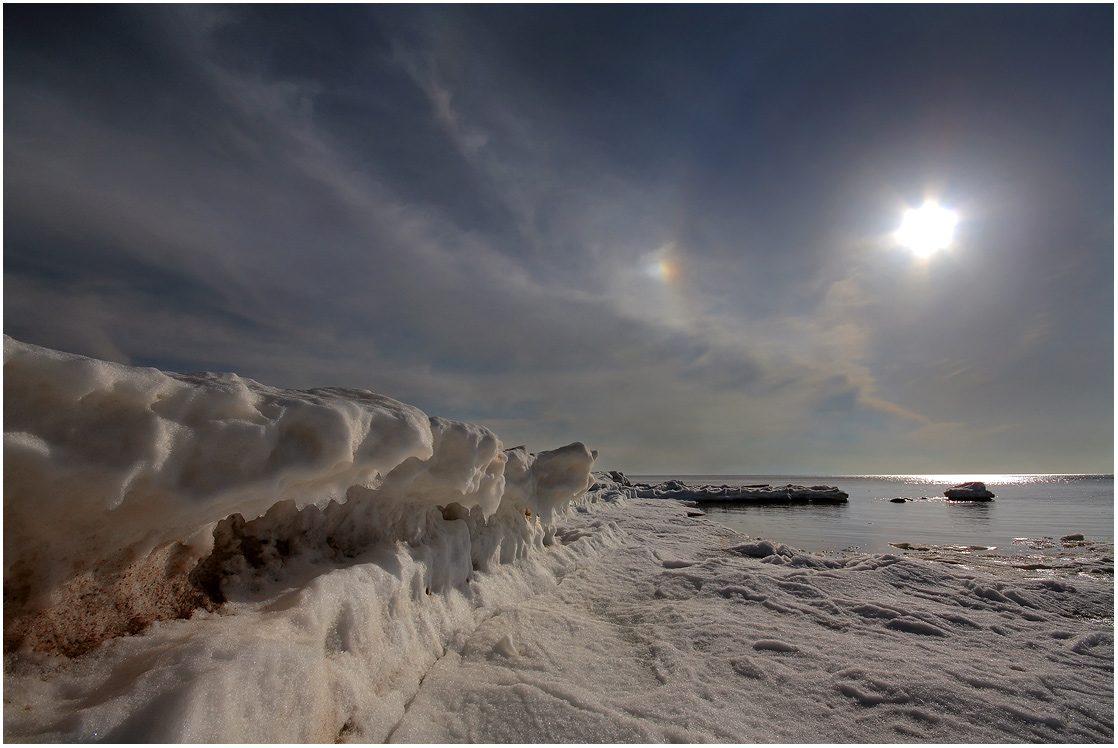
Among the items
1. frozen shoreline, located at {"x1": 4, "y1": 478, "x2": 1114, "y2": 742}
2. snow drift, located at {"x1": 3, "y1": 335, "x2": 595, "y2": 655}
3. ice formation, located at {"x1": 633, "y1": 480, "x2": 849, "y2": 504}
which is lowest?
ice formation, located at {"x1": 633, "y1": 480, "x2": 849, "y2": 504}

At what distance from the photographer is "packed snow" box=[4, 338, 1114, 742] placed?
1913 millimetres

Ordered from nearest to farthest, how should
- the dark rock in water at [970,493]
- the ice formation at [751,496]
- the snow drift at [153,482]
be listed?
the snow drift at [153,482] → the dark rock in water at [970,493] → the ice formation at [751,496]

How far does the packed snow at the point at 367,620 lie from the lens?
191cm

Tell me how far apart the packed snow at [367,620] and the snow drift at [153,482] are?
0.4 inches

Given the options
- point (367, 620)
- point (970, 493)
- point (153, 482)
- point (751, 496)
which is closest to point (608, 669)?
point (367, 620)

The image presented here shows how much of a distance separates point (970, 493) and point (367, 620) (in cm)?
4196

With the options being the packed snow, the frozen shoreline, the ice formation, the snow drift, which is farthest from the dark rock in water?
the snow drift

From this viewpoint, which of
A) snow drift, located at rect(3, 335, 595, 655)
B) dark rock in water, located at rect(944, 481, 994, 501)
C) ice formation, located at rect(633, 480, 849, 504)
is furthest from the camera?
ice formation, located at rect(633, 480, 849, 504)

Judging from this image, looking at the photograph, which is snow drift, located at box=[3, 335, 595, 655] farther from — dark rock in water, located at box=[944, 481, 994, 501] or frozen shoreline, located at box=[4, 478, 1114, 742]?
dark rock in water, located at box=[944, 481, 994, 501]

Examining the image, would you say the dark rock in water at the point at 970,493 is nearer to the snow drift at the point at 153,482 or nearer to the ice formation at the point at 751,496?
the ice formation at the point at 751,496

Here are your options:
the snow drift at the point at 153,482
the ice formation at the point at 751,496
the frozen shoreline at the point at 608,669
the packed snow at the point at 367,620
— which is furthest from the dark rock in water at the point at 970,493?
the snow drift at the point at 153,482

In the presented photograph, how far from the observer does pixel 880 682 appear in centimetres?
330

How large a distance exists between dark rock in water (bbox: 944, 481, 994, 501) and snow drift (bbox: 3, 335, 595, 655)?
41.7 m

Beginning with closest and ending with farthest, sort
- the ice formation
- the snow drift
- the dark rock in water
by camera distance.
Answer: the snow drift < the dark rock in water < the ice formation
